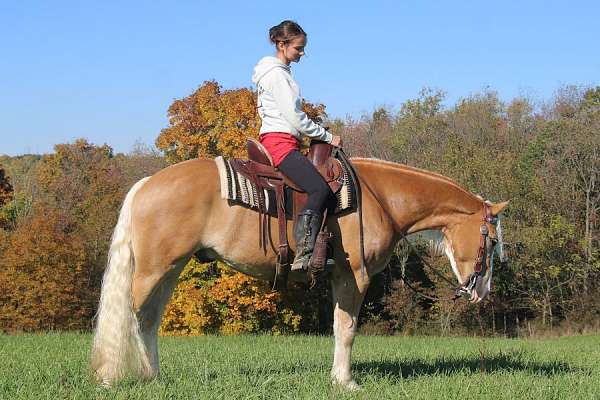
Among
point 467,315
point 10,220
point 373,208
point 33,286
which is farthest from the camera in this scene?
point 10,220

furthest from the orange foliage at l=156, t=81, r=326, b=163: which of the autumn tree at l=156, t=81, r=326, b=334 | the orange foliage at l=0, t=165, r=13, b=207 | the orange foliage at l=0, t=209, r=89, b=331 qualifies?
the orange foliage at l=0, t=165, r=13, b=207

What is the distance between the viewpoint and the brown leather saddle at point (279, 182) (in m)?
6.59

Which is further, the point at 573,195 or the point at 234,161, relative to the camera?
the point at 573,195

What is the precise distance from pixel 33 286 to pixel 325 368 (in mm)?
22290

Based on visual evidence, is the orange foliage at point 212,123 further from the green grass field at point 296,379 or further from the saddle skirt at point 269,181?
the saddle skirt at point 269,181

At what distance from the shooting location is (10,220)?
38031 millimetres

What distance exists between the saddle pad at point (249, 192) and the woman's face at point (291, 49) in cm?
118

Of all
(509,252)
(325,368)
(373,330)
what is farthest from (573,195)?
(325,368)

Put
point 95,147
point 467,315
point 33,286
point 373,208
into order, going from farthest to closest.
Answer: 1. point 95,147
2. point 467,315
3. point 33,286
4. point 373,208

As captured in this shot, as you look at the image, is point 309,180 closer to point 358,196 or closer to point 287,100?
point 358,196

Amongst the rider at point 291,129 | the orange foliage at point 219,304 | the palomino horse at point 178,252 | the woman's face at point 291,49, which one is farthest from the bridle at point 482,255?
the orange foliage at point 219,304

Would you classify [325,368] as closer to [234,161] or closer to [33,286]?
[234,161]

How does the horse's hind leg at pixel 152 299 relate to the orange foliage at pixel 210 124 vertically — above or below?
below

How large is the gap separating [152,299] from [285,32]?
2895mm
